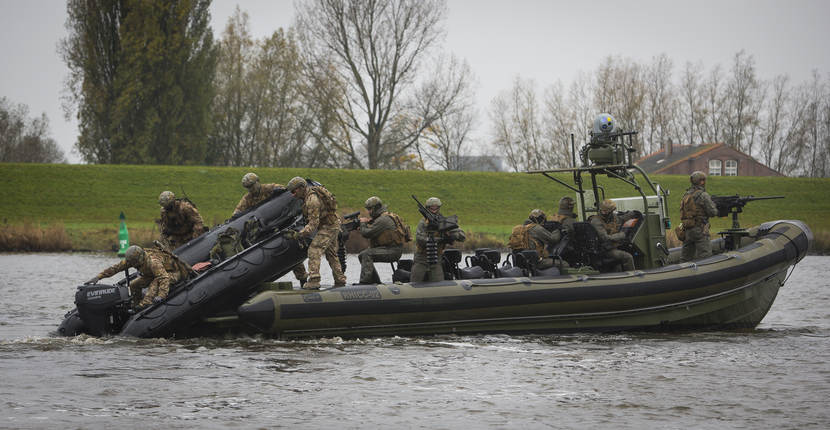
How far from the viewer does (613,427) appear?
766 centimetres

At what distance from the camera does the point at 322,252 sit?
11.6 metres

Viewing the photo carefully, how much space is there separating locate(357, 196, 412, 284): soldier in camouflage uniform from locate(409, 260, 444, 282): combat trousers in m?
0.34

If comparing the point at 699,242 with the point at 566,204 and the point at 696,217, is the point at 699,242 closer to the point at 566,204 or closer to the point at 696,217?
the point at 696,217

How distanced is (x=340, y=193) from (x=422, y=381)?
1161 inches

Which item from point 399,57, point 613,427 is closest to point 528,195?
point 399,57

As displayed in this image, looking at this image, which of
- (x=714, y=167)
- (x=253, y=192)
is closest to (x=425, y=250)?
(x=253, y=192)

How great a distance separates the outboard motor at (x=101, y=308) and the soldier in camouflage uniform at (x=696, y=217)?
23.7 ft

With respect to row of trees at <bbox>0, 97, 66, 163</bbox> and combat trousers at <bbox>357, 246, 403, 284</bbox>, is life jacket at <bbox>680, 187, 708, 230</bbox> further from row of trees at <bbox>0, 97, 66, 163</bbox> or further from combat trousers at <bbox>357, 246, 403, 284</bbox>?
row of trees at <bbox>0, 97, 66, 163</bbox>

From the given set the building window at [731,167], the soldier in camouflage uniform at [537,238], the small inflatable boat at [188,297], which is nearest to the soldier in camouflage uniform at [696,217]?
the soldier in camouflage uniform at [537,238]

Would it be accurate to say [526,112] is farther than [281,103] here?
Yes

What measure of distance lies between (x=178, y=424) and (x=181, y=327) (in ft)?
10.7

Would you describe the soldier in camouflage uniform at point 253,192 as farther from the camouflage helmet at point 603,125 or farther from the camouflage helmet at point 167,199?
the camouflage helmet at point 603,125

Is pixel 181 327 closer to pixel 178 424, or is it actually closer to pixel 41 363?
pixel 41 363

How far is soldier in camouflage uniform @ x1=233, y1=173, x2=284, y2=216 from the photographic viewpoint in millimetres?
12828
